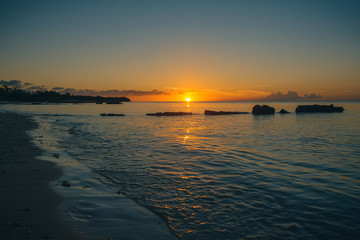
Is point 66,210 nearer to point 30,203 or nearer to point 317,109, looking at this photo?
point 30,203

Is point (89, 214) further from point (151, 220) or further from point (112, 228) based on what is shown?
point (151, 220)

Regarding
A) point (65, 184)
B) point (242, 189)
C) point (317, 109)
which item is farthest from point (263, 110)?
point (65, 184)

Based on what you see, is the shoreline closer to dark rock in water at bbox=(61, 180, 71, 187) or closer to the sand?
the sand

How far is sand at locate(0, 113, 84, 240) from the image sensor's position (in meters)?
4.45

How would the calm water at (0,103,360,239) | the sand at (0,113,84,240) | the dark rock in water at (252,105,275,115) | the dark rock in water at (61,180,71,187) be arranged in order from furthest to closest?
the dark rock in water at (252,105,275,115) → the dark rock in water at (61,180,71,187) → the calm water at (0,103,360,239) → the sand at (0,113,84,240)

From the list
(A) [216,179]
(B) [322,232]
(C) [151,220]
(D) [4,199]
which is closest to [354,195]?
(B) [322,232]

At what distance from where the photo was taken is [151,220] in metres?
5.46

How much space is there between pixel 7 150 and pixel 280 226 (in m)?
14.3

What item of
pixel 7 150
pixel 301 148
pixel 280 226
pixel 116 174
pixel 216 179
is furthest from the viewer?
pixel 301 148

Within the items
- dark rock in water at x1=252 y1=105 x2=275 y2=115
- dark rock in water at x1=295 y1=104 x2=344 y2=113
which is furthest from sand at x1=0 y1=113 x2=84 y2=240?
dark rock in water at x1=295 y1=104 x2=344 y2=113

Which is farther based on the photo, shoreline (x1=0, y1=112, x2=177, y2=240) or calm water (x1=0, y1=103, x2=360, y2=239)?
calm water (x1=0, y1=103, x2=360, y2=239)

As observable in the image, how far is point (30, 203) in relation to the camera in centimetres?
582

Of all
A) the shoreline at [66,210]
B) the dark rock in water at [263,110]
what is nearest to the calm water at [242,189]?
the shoreline at [66,210]

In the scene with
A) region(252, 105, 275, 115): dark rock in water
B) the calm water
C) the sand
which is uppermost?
region(252, 105, 275, 115): dark rock in water
